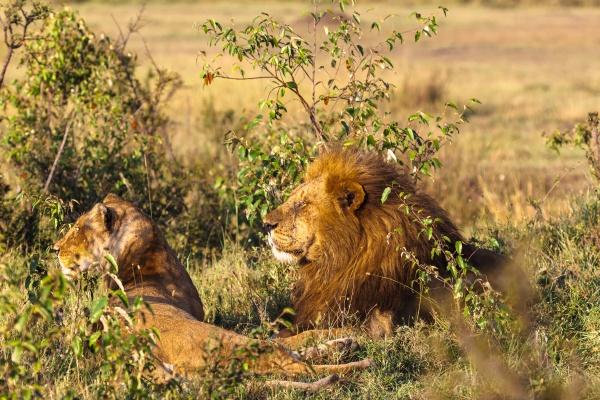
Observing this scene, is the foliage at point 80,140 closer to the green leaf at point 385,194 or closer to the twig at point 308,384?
the green leaf at point 385,194

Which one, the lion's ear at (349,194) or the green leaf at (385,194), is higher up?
the green leaf at (385,194)

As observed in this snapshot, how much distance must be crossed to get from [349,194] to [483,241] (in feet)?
4.63

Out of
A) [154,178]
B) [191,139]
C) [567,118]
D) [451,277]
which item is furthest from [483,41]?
[451,277]

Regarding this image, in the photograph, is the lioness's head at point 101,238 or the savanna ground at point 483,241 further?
the lioness's head at point 101,238

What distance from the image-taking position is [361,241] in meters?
5.34

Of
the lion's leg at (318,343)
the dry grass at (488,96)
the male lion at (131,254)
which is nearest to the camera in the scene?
the lion's leg at (318,343)

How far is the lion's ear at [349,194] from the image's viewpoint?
5227 millimetres

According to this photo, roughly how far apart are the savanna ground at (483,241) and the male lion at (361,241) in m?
0.24

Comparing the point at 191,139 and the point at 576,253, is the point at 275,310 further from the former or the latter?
the point at 191,139

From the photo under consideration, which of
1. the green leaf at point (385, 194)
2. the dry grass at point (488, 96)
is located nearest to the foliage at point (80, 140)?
the dry grass at point (488, 96)

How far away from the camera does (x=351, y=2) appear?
5969 millimetres

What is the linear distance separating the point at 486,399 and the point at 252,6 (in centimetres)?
5154

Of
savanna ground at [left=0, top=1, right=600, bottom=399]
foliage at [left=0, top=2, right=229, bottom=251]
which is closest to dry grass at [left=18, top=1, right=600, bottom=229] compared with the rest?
savanna ground at [left=0, top=1, right=600, bottom=399]

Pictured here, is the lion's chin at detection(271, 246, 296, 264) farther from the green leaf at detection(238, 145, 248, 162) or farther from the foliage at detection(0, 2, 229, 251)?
the foliage at detection(0, 2, 229, 251)
